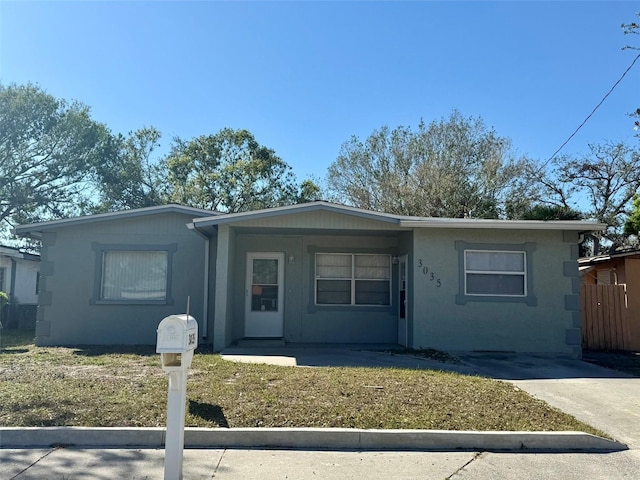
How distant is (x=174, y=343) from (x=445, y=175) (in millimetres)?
21523

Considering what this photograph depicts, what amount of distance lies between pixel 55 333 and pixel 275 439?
9.17 metres

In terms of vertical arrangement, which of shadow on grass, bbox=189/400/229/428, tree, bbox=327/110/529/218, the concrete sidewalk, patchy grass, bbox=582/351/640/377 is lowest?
the concrete sidewalk

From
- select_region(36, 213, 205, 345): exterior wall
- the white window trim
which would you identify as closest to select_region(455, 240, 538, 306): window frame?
the white window trim

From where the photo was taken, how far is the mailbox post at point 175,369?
418 centimetres

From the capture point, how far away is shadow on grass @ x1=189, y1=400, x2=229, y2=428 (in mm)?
5718

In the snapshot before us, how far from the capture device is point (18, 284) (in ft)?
65.8

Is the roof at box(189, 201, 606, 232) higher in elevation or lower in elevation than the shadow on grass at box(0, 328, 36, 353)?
higher

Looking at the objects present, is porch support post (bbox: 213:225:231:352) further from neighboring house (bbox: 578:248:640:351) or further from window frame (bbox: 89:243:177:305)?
neighboring house (bbox: 578:248:640:351)

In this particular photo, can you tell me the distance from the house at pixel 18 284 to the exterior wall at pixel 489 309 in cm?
1480

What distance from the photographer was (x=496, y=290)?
450 inches

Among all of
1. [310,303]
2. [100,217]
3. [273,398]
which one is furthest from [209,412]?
[100,217]

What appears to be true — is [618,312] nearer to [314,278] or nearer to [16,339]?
[314,278]

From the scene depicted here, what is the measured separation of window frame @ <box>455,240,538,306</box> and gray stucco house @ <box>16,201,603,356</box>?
2cm

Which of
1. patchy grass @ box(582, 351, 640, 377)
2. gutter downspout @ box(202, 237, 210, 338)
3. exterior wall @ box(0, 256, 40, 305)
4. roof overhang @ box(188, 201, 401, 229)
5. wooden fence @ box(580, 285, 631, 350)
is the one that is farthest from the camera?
exterior wall @ box(0, 256, 40, 305)
